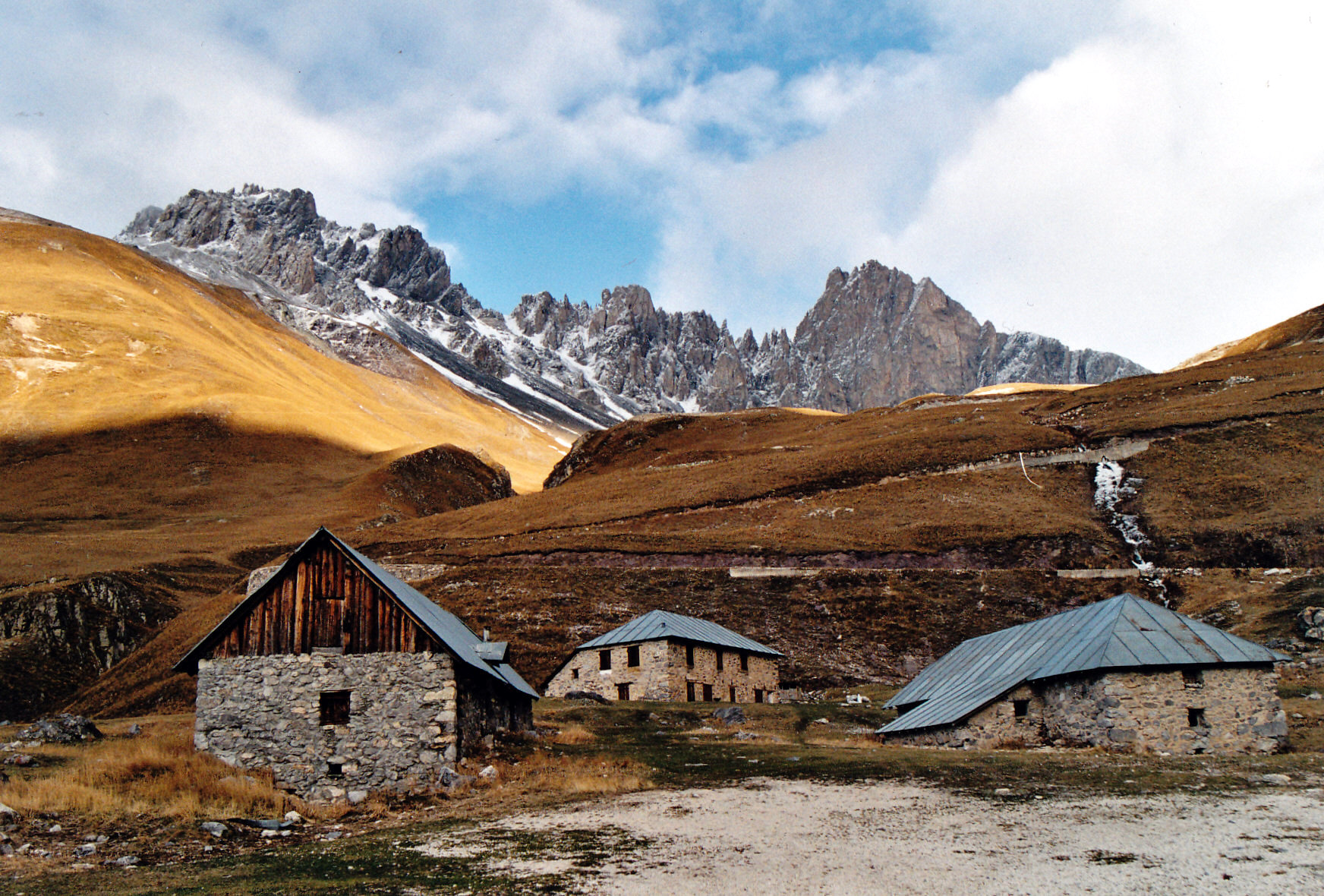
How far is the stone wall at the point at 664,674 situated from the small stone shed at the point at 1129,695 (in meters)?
14.9

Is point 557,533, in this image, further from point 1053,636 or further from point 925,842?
point 925,842

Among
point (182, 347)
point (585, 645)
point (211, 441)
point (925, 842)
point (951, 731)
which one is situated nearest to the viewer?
point (925, 842)

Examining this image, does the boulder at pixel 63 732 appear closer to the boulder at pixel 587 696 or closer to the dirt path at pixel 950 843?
the dirt path at pixel 950 843

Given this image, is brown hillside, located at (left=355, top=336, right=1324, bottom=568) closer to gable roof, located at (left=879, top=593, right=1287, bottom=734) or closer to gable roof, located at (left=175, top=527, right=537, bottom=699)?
gable roof, located at (left=879, top=593, right=1287, bottom=734)

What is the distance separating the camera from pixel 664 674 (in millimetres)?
44250

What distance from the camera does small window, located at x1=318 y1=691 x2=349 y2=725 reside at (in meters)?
24.8

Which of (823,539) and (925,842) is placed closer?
(925,842)

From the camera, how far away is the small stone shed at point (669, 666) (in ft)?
147

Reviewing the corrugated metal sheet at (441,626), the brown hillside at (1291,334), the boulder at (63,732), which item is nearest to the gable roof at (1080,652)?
the corrugated metal sheet at (441,626)

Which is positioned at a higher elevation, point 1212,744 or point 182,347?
point 182,347

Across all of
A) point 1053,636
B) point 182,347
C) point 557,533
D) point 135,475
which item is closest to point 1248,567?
point 1053,636

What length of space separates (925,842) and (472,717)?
14.8m

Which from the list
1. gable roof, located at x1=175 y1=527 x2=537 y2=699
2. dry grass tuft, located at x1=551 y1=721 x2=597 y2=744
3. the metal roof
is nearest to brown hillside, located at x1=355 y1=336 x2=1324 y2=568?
the metal roof

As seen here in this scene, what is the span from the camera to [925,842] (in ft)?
50.6
